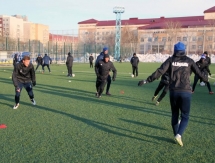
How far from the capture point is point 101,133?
605 cm

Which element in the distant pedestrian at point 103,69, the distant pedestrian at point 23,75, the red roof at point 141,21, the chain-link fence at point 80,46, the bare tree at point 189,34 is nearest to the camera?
the distant pedestrian at point 23,75

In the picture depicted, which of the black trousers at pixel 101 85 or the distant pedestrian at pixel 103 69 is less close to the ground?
the distant pedestrian at pixel 103 69

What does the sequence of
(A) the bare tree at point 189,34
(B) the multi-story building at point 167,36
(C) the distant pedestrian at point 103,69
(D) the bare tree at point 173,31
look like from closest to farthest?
(C) the distant pedestrian at point 103,69
(B) the multi-story building at point 167,36
(D) the bare tree at point 173,31
(A) the bare tree at point 189,34

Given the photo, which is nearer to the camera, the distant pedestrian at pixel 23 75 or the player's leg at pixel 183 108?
the player's leg at pixel 183 108

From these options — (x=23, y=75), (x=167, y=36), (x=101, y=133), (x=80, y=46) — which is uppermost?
(x=167, y=36)

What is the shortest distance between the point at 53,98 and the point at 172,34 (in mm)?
58284

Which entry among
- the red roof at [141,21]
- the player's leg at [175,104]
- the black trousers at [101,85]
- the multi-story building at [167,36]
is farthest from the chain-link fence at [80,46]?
the player's leg at [175,104]

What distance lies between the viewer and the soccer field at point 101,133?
186 inches

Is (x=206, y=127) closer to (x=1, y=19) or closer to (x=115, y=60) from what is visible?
(x=115, y=60)

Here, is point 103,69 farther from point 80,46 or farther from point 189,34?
point 189,34

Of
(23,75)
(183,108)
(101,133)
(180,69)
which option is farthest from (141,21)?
(183,108)

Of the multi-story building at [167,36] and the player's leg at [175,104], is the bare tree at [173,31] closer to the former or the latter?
the multi-story building at [167,36]

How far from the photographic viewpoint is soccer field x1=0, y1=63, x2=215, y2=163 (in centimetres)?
473

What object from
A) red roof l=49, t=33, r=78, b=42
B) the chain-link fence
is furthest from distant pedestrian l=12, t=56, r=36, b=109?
red roof l=49, t=33, r=78, b=42
